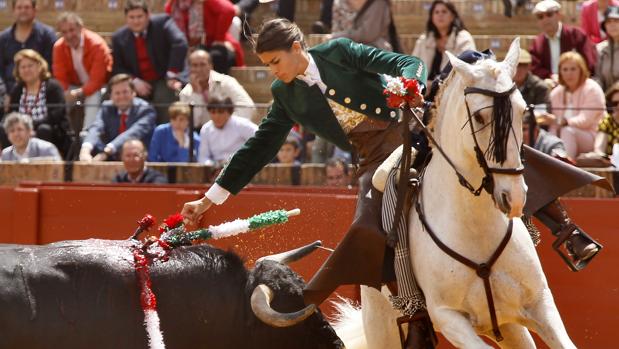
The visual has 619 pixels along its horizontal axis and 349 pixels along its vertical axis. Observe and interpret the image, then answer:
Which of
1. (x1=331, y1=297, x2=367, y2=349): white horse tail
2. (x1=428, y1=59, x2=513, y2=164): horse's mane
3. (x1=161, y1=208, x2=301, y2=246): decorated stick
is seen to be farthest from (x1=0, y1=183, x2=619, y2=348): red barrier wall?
(x1=428, y1=59, x2=513, y2=164): horse's mane

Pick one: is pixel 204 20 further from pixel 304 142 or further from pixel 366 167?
pixel 366 167

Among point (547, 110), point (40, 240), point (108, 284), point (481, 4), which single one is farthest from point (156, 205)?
point (481, 4)

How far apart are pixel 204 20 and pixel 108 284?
6268mm

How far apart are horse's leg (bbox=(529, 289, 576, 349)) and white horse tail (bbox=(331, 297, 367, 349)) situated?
1.19 meters

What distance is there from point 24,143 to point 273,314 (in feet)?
18.1

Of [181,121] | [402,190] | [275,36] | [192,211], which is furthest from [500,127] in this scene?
[181,121]

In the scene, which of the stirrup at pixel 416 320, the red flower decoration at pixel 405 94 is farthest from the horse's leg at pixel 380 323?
the red flower decoration at pixel 405 94

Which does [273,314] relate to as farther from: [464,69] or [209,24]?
[209,24]

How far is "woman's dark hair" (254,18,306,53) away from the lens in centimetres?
571

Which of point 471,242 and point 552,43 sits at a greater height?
point 552,43

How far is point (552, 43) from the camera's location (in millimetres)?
9898

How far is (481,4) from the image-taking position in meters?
11.7

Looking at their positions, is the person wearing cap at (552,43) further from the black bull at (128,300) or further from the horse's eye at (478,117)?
the horse's eye at (478,117)

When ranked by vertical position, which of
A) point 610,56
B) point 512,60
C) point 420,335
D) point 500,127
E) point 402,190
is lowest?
point 420,335
